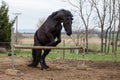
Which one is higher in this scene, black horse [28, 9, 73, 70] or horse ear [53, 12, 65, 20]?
horse ear [53, 12, 65, 20]

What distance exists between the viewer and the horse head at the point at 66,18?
394 inches

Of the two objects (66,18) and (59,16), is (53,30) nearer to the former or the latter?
(59,16)

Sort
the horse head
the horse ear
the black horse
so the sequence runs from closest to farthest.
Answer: the horse head → the black horse → the horse ear

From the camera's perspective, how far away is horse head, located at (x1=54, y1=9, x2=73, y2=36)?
10000 mm

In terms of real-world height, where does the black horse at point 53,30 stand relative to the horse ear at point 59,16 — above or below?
below

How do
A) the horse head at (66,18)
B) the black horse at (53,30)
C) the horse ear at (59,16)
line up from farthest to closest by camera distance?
the horse ear at (59,16) → the black horse at (53,30) → the horse head at (66,18)

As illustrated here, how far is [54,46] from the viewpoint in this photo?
1034 centimetres

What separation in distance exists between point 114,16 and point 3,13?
10.2 m

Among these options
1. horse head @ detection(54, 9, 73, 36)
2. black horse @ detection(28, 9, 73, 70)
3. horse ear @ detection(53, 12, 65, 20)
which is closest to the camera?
horse head @ detection(54, 9, 73, 36)

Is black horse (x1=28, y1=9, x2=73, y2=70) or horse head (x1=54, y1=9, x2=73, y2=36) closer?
horse head (x1=54, y1=9, x2=73, y2=36)

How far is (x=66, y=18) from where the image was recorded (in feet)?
33.5

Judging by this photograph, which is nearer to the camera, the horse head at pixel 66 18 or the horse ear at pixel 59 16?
the horse head at pixel 66 18

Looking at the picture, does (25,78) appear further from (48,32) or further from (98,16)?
(98,16)

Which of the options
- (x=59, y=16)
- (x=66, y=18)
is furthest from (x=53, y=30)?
(x=66, y=18)
